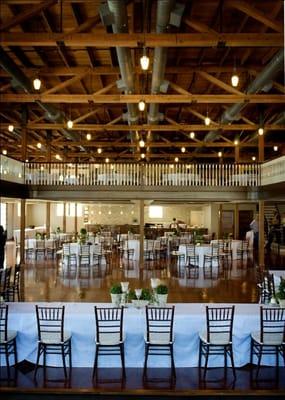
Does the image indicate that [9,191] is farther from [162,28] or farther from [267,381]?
[267,381]

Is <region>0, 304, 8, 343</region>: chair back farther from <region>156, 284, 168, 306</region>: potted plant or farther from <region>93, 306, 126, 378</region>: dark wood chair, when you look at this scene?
<region>156, 284, 168, 306</region>: potted plant

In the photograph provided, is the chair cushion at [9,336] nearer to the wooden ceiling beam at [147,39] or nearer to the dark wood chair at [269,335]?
the dark wood chair at [269,335]

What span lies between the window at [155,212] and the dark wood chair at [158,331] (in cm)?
2065

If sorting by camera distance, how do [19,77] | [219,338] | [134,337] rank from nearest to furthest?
[219,338] < [134,337] < [19,77]

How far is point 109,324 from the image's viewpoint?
6445 mm

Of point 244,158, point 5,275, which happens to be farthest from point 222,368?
point 244,158

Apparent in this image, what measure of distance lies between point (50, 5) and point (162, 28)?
226 cm

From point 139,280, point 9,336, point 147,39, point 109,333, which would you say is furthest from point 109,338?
point 139,280

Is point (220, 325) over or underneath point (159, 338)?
over

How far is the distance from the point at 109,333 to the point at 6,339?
1612 mm

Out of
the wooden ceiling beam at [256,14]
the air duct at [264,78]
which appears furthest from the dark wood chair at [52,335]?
the air duct at [264,78]

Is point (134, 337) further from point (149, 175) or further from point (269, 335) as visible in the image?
point (149, 175)

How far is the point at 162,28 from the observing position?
279 inches

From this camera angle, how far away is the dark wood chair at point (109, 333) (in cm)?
626
